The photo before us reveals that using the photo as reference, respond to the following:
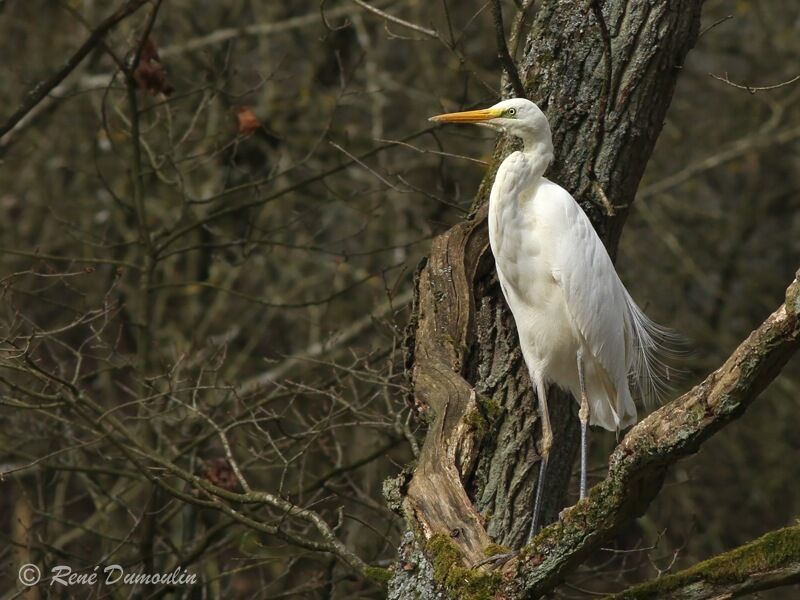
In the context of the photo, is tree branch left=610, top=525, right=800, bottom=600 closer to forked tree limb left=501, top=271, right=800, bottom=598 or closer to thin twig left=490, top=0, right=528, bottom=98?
forked tree limb left=501, top=271, right=800, bottom=598

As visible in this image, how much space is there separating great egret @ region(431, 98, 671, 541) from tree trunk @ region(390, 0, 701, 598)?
0.32 ft

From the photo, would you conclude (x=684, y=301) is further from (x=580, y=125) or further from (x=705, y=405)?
(x=705, y=405)

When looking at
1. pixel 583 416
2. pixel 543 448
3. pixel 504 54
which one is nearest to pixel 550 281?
pixel 583 416

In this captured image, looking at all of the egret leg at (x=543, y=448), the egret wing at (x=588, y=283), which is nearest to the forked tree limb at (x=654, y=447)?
the egret leg at (x=543, y=448)

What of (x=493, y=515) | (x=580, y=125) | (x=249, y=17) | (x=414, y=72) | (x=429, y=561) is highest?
(x=249, y=17)

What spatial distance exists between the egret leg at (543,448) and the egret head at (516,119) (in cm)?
95

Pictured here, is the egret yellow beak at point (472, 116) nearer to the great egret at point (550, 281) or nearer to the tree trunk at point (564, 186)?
the great egret at point (550, 281)

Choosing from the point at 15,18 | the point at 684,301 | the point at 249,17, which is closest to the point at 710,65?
the point at 684,301

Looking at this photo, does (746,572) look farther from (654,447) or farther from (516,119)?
(516,119)

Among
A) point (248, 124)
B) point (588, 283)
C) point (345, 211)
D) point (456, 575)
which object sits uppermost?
point (345, 211)

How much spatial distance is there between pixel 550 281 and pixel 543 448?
0.73m

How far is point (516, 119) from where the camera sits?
4.21 meters

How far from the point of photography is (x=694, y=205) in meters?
10.3

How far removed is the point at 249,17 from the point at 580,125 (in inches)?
221
